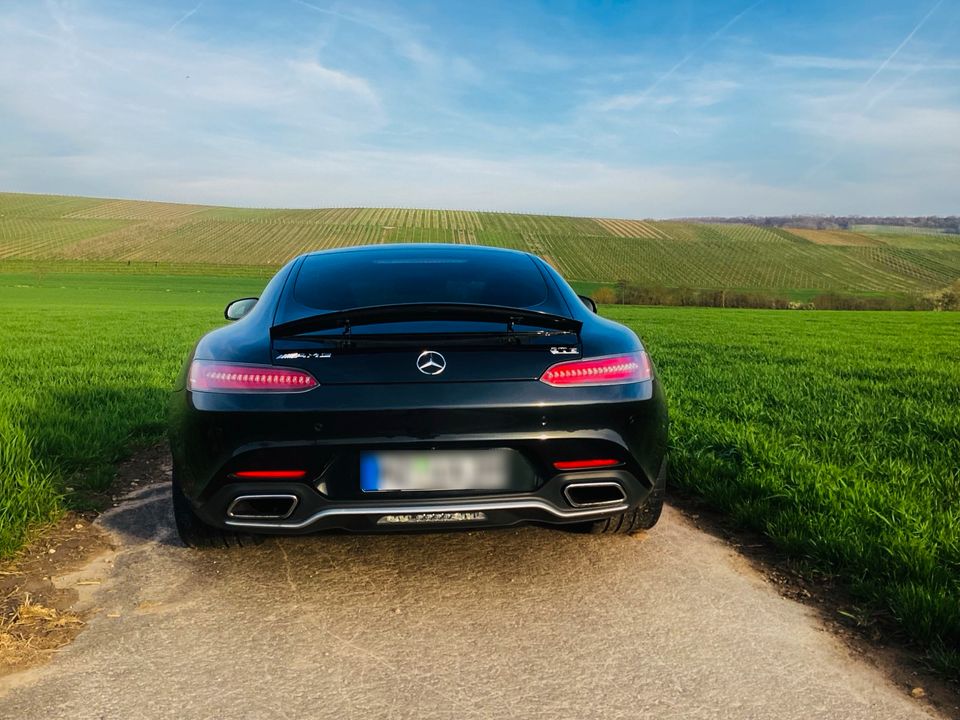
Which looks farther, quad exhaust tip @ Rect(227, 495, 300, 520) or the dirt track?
quad exhaust tip @ Rect(227, 495, 300, 520)

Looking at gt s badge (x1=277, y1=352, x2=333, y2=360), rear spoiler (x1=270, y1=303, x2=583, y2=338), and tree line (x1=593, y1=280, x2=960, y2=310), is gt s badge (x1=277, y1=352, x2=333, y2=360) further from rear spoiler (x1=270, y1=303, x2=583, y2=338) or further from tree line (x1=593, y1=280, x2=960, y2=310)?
tree line (x1=593, y1=280, x2=960, y2=310)

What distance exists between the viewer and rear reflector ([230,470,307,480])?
286 centimetres

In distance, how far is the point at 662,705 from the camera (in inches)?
86.7

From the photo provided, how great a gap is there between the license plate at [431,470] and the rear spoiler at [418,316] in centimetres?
51

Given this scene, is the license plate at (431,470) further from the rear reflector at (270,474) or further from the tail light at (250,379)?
the tail light at (250,379)

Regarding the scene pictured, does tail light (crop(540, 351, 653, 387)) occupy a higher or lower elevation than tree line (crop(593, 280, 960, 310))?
higher

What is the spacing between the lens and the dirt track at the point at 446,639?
2.22 m

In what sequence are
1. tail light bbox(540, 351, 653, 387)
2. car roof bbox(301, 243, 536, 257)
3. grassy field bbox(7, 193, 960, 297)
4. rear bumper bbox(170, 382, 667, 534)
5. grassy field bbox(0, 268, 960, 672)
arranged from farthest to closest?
grassy field bbox(7, 193, 960, 297)
car roof bbox(301, 243, 536, 257)
grassy field bbox(0, 268, 960, 672)
tail light bbox(540, 351, 653, 387)
rear bumper bbox(170, 382, 667, 534)

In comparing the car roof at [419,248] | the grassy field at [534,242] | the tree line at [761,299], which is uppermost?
the car roof at [419,248]

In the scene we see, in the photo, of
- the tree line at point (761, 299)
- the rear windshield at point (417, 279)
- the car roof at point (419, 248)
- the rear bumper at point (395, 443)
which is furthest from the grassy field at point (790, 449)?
the tree line at point (761, 299)

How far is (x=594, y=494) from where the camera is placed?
3.04 metres

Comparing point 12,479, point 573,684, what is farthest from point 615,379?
point 12,479

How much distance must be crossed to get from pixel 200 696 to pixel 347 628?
1.93 ft

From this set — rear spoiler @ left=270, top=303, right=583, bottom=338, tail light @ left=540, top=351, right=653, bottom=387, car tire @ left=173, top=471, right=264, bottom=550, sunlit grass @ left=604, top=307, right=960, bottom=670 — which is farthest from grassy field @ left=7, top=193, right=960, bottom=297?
car tire @ left=173, top=471, right=264, bottom=550
